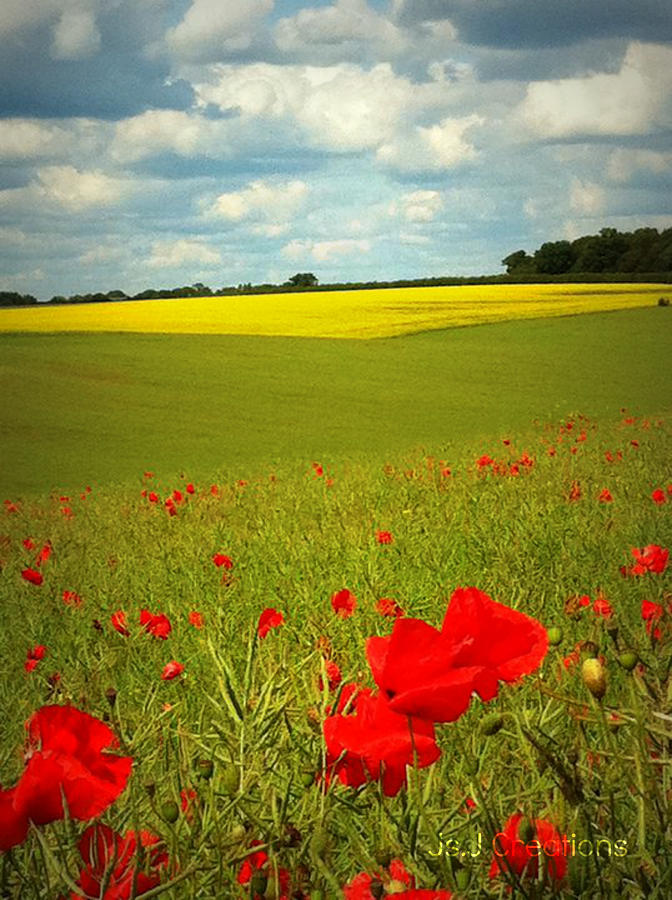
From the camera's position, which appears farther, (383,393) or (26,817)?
(383,393)

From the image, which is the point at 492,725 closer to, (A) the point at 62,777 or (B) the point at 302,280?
(A) the point at 62,777

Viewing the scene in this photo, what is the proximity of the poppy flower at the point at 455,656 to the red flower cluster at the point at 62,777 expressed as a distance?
0.14 metres

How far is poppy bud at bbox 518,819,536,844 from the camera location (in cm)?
47

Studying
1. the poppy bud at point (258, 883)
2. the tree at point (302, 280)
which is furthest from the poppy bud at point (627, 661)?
the tree at point (302, 280)

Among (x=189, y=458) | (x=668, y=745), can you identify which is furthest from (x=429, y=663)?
(x=189, y=458)

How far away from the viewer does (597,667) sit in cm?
52

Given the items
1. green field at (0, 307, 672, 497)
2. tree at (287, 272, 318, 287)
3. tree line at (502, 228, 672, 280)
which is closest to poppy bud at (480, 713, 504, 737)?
green field at (0, 307, 672, 497)

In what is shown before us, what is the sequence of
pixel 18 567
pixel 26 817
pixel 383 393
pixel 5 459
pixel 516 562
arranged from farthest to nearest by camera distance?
pixel 383 393, pixel 5 459, pixel 18 567, pixel 516 562, pixel 26 817

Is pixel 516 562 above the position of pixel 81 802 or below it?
below

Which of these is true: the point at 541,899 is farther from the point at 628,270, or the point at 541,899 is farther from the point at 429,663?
the point at 628,270

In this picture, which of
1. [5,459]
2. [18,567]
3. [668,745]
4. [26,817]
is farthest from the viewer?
[5,459]

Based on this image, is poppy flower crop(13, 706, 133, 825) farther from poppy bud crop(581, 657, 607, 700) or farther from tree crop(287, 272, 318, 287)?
tree crop(287, 272, 318, 287)

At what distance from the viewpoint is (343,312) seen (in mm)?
16969

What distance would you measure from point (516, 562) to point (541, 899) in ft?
6.41
